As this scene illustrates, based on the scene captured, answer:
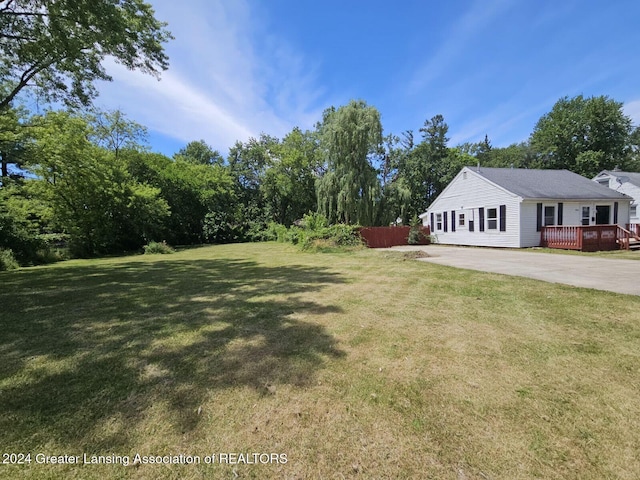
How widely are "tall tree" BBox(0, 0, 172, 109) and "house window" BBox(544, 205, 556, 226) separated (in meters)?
18.7

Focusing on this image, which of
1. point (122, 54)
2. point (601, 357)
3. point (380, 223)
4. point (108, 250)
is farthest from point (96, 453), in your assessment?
point (380, 223)

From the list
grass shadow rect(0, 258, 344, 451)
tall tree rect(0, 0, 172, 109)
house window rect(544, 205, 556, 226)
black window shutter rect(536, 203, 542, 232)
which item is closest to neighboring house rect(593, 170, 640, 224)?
house window rect(544, 205, 556, 226)

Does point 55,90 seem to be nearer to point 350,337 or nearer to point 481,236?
point 350,337

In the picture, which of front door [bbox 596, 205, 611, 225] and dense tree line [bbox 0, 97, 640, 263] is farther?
front door [bbox 596, 205, 611, 225]

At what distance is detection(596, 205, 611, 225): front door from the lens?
56.1 ft

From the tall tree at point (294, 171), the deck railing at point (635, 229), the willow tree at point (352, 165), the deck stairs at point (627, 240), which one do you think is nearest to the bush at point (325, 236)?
the willow tree at point (352, 165)

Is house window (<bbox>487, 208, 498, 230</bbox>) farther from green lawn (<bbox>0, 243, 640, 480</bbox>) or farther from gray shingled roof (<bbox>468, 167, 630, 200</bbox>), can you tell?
green lawn (<bbox>0, 243, 640, 480</bbox>)

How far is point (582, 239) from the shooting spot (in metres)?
13.0

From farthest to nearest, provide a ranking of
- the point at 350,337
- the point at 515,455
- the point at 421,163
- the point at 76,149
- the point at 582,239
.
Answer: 1. the point at 421,163
2. the point at 76,149
3. the point at 582,239
4. the point at 350,337
5. the point at 515,455

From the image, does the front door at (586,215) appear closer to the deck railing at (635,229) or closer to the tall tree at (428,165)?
the deck railing at (635,229)

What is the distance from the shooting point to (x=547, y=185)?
17.5 m

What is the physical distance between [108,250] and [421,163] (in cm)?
3124

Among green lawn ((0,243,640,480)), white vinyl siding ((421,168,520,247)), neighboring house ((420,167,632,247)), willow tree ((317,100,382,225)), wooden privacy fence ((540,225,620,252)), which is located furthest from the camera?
willow tree ((317,100,382,225))

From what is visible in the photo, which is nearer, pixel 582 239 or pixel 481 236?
pixel 582 239
